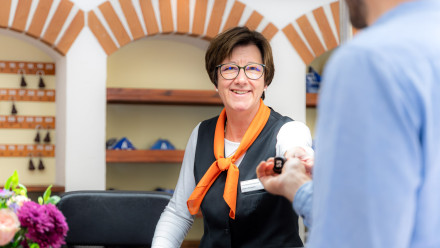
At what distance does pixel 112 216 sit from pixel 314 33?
3.42 meters

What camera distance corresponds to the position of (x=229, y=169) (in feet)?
6.13

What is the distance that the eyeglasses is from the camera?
1.99 meters

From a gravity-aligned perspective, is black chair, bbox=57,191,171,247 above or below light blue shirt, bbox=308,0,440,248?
below

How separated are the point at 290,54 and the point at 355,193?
4.72 m

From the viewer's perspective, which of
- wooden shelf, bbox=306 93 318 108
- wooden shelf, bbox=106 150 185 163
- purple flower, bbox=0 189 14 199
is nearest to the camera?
purple flower, bbox=0 189 14 199

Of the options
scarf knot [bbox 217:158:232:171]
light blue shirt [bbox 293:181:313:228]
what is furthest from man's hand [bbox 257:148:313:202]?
scarf knot [bbox 217:158:232:171]

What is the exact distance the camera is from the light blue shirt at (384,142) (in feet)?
2.00

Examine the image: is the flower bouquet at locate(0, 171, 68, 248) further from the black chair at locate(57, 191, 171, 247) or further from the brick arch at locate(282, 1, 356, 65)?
the brick arch at locate(282, 1, 356, 65)

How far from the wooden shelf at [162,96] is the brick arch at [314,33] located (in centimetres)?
81

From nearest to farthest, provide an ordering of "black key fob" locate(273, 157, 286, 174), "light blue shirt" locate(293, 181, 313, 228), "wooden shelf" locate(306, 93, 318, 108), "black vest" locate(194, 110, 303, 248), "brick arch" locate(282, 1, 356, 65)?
"light blue shirt" locate(293, 181, 313, 228) < "black key fob" locate(273, 157, 286, 174) < "black vest" locate(194, 110, 303, 248) < "brick arch" locate(282, 1, 356, 65) < "wooden shelf" locate(306, 93, 318, 108)

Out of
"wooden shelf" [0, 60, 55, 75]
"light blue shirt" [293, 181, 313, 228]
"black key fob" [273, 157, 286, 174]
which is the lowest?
"light blue shirt" [293, 181, 313, 228]

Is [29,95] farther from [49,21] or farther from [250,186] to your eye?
[250,186]

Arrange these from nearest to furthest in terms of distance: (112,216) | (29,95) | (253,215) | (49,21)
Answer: (253,215) < (112,216) < (49,21) < (29,95)

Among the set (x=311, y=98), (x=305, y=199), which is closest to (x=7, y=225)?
(x=305, y=199)
